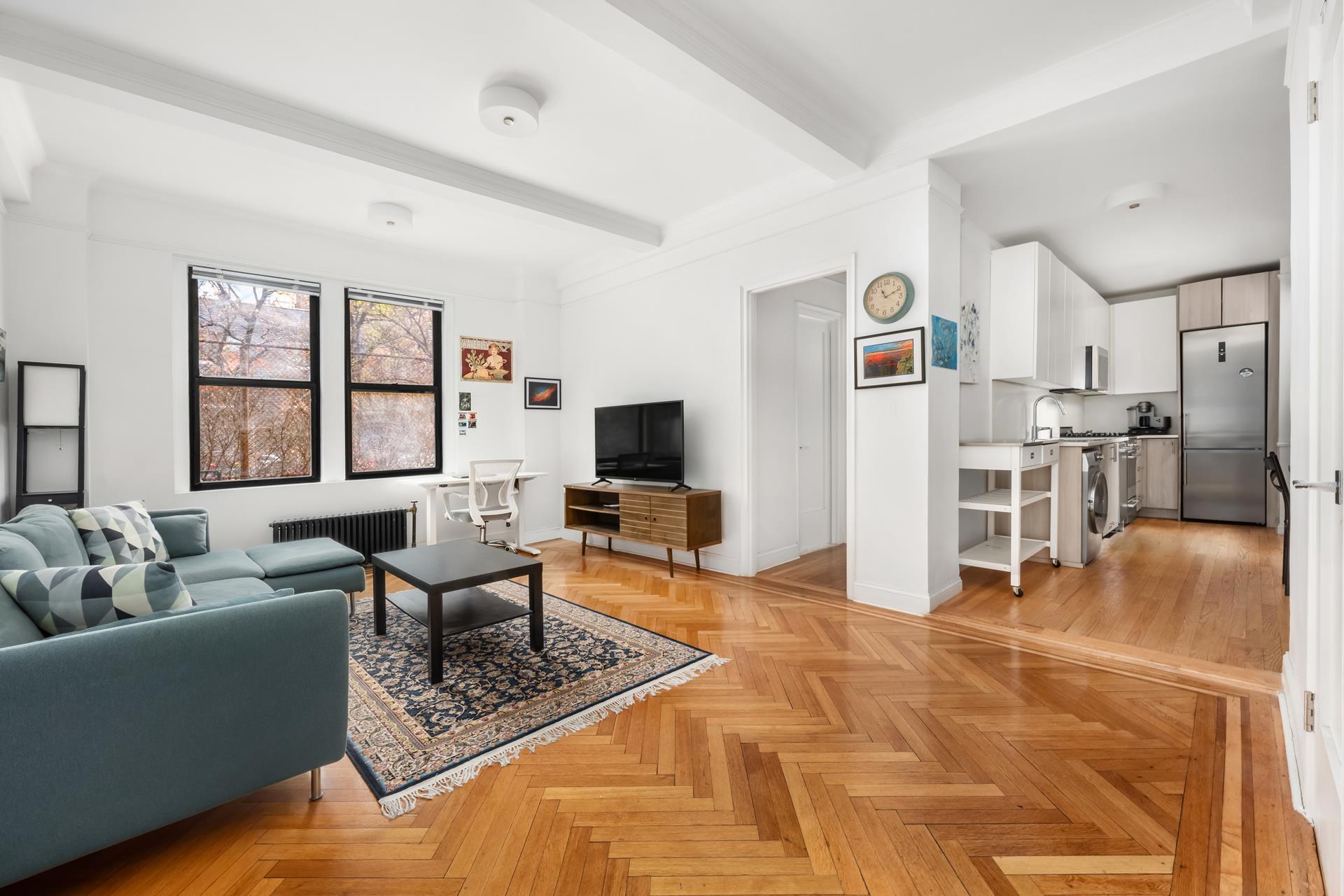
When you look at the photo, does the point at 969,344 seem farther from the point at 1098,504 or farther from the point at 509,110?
the point at 509,110

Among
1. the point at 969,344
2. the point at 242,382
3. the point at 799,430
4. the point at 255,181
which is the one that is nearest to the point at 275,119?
the point at 255,181

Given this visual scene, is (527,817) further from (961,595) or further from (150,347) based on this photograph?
(150,347)

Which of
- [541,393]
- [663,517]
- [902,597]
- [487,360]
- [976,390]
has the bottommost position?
[902,597]

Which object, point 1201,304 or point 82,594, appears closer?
point 82,594

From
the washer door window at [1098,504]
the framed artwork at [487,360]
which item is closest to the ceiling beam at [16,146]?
the framed artwork at [487,360]

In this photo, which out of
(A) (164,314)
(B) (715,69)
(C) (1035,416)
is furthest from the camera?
(C) (1035,416)

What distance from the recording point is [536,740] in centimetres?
207

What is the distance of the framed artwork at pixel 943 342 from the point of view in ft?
A: 11.1

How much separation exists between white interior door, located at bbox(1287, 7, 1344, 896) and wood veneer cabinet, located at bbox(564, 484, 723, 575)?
9.94ft

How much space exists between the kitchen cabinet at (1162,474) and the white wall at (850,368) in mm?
4449

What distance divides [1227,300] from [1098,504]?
3.02m

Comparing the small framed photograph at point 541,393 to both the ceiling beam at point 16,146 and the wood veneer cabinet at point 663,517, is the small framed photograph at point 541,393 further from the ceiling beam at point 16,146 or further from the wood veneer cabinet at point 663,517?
the ceiling beam at point 16,146

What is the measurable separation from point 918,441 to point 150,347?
4.98m

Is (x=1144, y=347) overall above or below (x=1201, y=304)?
below
